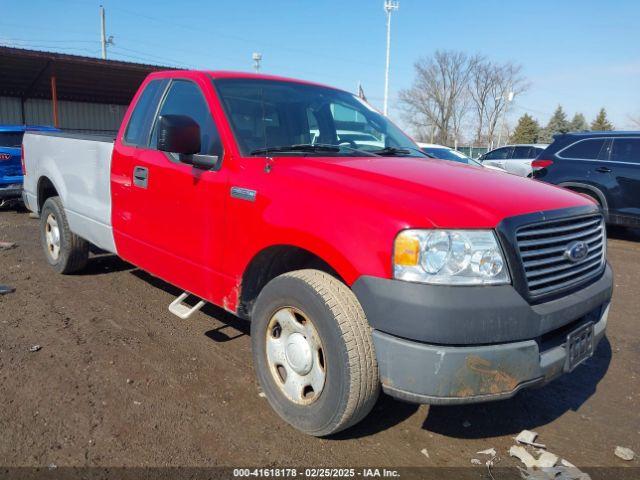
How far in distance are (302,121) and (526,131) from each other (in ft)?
228

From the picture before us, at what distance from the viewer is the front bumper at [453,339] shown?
2.13 metres

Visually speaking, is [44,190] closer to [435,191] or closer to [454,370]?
[435,191]

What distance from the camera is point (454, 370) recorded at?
215 cm

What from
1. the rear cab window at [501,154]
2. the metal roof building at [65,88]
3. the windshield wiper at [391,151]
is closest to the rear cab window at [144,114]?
the windshield wiper at [391,151]

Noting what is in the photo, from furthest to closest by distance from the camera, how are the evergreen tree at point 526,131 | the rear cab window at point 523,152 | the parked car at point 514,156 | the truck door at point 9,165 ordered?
the evergreen tree at point 526,131 < the rear cab window at point 523,152 < the parked car at point 514,156 < the truck door at point 9,165

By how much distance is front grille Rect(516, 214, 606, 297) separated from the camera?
2.32 m

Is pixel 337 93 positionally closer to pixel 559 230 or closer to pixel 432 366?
pixel 559 230

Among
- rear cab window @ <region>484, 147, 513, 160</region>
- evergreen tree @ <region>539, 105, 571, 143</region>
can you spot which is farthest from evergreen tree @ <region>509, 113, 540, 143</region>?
rear cab window @ <region>484, 147, 513, 160</region>

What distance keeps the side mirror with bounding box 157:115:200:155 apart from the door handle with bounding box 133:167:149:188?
71 cm

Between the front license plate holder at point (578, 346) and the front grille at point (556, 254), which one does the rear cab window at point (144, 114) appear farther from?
the front license plate holder at point (578, 346)

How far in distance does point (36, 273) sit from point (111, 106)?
71.0 ft

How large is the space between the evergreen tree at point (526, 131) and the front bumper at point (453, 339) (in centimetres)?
6900

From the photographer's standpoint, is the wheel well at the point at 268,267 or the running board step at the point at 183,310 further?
the running board step at the point at 183,310

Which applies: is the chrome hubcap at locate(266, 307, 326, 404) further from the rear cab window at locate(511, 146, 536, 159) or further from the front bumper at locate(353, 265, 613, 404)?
the rear cab window at locate(511, 146, 536, 159)
